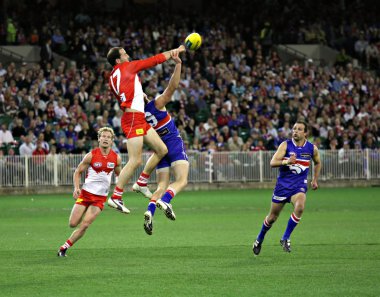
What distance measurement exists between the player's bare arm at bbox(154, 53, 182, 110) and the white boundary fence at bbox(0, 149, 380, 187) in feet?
59.2

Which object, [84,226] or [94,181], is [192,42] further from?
[84,226]

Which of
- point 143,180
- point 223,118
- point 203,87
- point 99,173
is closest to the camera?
point 143,180

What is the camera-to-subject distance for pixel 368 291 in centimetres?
1102

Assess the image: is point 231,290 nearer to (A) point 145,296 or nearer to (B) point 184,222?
(A) point 145,296

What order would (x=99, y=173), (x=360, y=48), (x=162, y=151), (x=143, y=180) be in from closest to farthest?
(x=162, y=151) < (x=143, y=180) < (x=99, y=173) < (x=360, y=48)

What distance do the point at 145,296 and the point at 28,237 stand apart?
8.68m

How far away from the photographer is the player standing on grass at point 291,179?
15.8 meters

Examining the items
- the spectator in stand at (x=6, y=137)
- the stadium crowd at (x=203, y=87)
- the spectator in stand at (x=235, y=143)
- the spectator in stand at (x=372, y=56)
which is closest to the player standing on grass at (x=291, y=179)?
the stadium crowd at (x=203, y=87)

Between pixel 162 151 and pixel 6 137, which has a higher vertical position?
pixel 6 137

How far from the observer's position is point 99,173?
52.6 ft

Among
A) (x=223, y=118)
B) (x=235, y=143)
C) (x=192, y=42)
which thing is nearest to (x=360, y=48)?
(x=223, y=118)

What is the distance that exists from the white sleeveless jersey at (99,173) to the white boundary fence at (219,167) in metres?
16.8

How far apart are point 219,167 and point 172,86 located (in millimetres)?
20842

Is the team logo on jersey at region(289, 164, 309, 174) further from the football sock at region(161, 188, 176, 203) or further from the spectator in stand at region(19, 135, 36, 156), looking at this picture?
the spectator in stand at region(19, 135, 36, 156)
